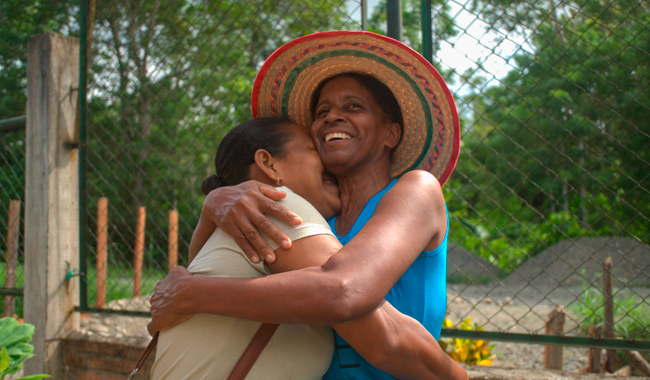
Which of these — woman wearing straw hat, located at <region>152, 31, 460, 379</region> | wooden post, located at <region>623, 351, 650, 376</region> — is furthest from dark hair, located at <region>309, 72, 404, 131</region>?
wooden post, located at <region>623, 351, 650, 376</region>

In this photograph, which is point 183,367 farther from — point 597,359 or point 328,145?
point 597,359

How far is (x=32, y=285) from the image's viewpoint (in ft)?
10.1

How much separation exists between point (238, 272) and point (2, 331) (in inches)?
87.5

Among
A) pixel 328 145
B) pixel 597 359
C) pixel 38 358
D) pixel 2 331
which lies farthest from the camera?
pixel 597 359

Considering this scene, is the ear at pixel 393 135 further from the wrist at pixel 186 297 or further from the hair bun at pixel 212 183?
the wrist at pixel 186 297

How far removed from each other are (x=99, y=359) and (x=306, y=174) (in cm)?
248

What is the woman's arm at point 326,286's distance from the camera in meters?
1.05

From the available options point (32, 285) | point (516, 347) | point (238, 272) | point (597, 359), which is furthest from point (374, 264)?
point (516, 347)

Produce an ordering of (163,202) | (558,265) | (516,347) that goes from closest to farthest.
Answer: (516,347) < (558,265) < (163,202)

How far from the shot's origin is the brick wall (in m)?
2.97

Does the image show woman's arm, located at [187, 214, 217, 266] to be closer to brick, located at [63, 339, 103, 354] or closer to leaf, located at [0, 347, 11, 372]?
leaf, located at [0, 347, 11, 372]

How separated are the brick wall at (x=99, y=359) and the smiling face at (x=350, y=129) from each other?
84.2 inches

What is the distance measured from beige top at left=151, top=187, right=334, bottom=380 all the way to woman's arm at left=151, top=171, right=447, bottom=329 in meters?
0.06

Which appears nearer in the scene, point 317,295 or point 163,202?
point 317,295
